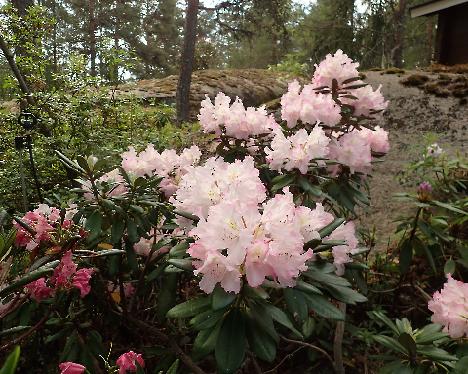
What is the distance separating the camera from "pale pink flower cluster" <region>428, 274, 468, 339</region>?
1490 millimetres

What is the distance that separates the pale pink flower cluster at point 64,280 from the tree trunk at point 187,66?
5.28m

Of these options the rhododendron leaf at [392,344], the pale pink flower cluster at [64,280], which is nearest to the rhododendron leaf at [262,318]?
the pale pink flower cluster at [64,280]

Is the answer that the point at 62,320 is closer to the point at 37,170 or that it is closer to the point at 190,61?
the point at 37,170

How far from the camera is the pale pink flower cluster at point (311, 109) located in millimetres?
2004

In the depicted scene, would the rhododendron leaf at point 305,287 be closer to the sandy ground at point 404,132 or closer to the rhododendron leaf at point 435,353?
the rhododendron leaf at point 435,353

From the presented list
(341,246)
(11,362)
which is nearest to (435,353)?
(341,246)

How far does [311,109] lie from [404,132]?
267 centimetres

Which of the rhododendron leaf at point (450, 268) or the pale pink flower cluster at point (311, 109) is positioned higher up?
the pale pink flower cluster at point (311, 109)

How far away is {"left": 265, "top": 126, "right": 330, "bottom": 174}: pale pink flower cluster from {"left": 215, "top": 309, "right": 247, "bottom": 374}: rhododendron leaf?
0.87 metres

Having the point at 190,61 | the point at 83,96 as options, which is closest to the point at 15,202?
the point at 83,96

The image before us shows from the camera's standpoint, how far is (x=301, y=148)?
5.73 feet

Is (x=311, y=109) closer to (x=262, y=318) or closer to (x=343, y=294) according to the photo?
(x=343, y=294)

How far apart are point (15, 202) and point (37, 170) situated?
11.7 inches

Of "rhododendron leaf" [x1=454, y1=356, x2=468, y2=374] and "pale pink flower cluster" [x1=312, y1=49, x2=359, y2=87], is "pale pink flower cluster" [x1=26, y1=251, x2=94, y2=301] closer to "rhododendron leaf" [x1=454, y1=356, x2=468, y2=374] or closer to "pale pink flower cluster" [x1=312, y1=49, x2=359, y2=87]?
"rhododendron leaf" [x1=454, y1=356, x2=468, y2=374]
